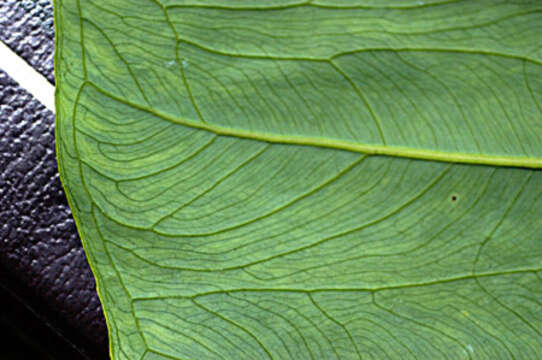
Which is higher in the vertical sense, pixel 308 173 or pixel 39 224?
pixel 308 173

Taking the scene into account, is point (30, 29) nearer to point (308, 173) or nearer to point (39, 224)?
point (39, 224)

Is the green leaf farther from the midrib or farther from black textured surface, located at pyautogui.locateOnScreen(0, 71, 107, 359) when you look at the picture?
black textured surface, located at pyautogui.locateOnScreen(0, 71, 107, 359)

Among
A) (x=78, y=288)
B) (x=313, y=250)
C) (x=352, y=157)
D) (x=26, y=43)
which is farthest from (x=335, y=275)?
(x=26, y=43)

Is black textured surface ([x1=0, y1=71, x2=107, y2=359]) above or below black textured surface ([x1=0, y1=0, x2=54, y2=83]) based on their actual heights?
below

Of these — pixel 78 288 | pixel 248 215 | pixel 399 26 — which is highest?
pixel 399 26

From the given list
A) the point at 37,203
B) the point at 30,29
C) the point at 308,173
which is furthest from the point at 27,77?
the point at 308,173

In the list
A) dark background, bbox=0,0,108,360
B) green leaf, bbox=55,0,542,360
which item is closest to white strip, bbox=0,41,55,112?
dark background, bbox=0,0,108,360

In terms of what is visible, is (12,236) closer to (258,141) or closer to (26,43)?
(26,43)
